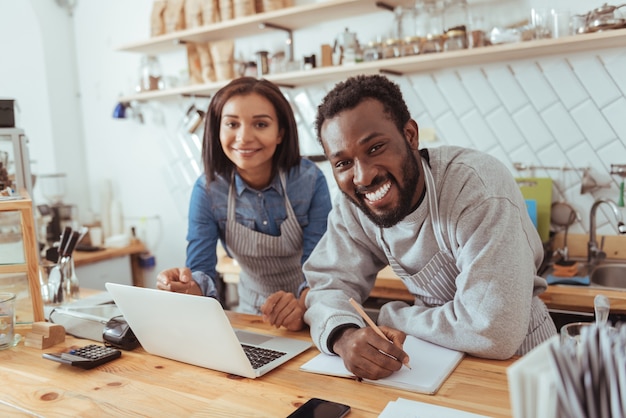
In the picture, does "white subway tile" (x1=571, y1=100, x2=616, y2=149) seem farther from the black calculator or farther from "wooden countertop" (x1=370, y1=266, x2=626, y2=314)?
the black calculator

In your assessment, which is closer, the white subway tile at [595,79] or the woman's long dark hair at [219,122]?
the woman's long dark hair at [219,122]

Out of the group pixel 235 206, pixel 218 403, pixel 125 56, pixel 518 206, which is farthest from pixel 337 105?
pixel 125 56

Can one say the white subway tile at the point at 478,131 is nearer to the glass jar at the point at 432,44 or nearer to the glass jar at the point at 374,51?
the glass jar at the point at 432,44

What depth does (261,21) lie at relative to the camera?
9.85 ft

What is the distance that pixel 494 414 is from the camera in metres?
0.92

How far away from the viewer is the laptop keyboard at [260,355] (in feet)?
3.94

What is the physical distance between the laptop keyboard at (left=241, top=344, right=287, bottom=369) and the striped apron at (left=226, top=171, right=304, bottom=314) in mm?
677

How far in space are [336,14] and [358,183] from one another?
6.42ft

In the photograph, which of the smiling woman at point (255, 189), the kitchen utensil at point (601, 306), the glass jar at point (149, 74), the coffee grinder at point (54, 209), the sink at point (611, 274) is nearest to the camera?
the kitchen utensil at point (601, 306)

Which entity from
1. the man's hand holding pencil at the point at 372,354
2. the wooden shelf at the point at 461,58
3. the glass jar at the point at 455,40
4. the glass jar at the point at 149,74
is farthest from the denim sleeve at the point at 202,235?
the glass jar at the point at 149,74

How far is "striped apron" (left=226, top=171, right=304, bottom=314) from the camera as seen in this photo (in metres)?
1.95

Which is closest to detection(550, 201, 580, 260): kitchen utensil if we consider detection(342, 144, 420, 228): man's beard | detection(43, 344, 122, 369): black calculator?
detection(342, 144, 420, 228): man's beard

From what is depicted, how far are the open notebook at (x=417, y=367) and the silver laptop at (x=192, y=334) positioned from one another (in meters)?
0.09

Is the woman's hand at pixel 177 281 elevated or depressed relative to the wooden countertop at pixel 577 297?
elevated
